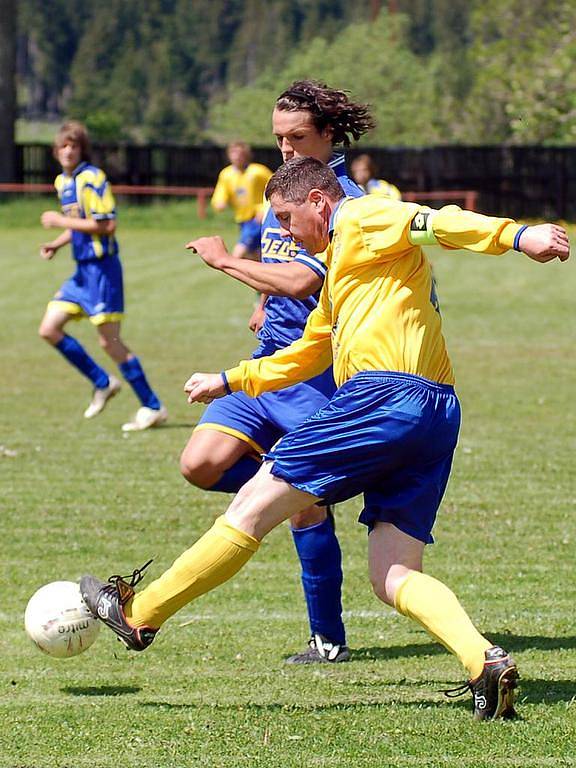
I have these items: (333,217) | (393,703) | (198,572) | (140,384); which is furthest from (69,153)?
(393,703)

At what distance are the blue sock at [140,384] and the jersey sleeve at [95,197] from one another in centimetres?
118

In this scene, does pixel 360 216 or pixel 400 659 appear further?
pixel 400 659

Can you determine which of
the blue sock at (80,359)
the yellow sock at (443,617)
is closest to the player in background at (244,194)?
the blue sock at (80,359)

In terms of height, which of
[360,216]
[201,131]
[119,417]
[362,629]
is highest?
[360,216]

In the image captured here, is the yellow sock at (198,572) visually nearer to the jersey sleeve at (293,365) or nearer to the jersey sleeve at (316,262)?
the jersey sleeve at (293,365)

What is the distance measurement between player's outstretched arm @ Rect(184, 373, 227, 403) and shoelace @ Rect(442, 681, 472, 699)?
4.45ft

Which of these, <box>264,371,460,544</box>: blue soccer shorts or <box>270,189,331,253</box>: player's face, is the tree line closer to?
<box>270,189,331,253</box>: player's face

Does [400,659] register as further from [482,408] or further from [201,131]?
[201,131]

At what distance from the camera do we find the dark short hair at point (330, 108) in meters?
5.71

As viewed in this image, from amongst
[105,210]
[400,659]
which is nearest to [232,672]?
[400,659]

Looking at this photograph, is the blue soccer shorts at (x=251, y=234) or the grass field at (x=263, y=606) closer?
the grass field at (x=263, y=606)

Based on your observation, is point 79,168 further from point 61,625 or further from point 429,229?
point 429,229

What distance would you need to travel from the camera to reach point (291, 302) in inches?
232

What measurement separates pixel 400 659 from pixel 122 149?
119ft
